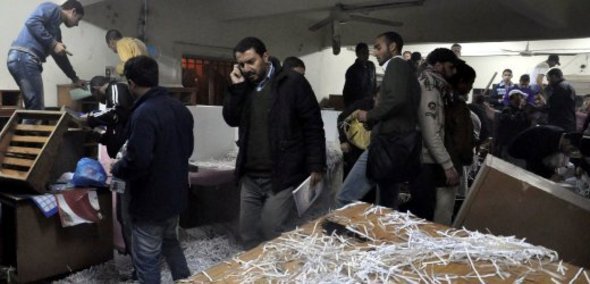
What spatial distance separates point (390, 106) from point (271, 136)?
0.64m

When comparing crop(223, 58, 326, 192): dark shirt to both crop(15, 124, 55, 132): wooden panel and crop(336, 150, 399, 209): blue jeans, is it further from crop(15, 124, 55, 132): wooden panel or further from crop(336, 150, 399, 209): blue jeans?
crop(15, 124, 55, 132): wooden panel

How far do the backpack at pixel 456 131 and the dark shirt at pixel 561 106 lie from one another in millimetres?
3558

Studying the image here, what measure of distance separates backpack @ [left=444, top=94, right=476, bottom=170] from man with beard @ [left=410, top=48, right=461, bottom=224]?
0.06 m

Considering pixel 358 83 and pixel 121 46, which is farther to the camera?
pixel 358 83

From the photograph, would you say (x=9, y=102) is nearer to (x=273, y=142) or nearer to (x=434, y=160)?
(x=273, y=142)

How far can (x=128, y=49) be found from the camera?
13.1 ft

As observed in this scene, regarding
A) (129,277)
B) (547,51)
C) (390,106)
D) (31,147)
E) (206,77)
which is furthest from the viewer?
(547,51)

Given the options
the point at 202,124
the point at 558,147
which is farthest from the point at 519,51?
the point at 202,124

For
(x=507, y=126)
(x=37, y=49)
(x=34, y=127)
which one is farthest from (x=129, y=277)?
(x=507, y=126)

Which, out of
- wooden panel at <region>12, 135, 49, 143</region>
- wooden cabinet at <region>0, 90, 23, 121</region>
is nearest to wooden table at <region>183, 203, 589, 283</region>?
wooden panel at <region>12, 135, 49, 143</region>

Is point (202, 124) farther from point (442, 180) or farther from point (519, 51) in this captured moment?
point (519, 51)

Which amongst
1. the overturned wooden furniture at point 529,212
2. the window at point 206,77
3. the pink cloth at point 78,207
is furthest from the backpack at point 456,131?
the window at point 206,77

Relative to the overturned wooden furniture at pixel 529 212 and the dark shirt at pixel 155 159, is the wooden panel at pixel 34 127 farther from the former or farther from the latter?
the overturned wooden furniture at pixel 529 212

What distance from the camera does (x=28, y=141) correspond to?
253 centimetres
